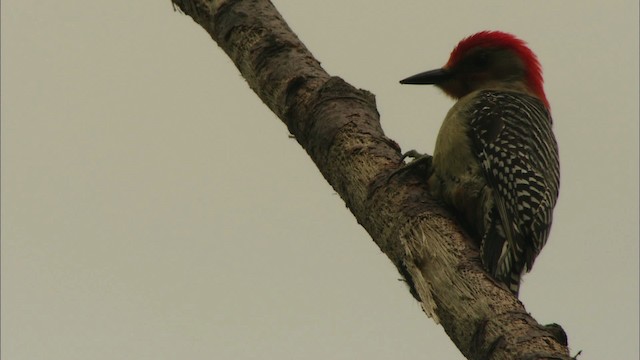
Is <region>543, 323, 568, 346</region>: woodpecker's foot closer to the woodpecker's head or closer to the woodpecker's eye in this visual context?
the woodpecker's head

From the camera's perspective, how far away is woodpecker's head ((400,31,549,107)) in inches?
266

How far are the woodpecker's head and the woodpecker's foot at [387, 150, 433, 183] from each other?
5.02ft

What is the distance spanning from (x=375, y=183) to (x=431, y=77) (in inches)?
96.2

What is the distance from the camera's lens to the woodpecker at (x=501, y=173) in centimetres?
484

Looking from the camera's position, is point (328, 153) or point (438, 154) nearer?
point (328, 153)

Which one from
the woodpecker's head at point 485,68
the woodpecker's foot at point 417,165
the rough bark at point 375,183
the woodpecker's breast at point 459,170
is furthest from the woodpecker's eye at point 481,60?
the rough bark at point 375,183

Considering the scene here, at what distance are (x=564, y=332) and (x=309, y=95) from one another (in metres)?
2.18

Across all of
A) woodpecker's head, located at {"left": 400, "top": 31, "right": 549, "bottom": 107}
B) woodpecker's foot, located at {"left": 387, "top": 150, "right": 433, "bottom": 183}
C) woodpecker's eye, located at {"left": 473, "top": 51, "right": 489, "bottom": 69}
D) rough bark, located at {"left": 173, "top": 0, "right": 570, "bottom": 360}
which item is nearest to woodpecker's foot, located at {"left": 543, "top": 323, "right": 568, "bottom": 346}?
rough bark, located at {"left": 173, "top": 0, "right": 570, "bottom": 360}

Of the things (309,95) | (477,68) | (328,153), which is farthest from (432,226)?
(477,68)

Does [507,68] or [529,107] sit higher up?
[507,68]

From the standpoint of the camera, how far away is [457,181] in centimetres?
506

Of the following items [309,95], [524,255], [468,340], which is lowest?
[468,340]

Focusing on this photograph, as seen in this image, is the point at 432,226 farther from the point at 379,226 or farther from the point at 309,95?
the point at 309,95

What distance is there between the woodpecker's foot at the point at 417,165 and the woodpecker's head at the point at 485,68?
5.02ft
